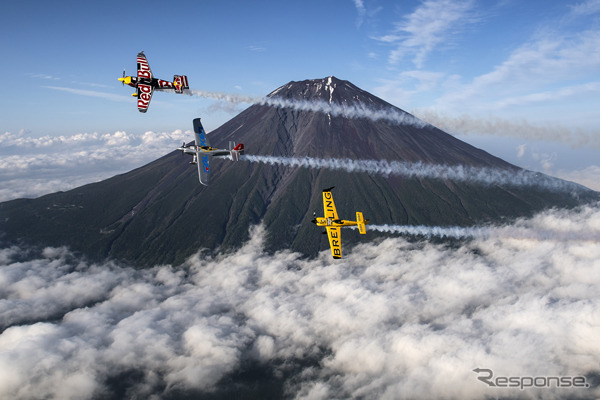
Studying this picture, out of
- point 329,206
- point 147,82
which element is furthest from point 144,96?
point 329,206

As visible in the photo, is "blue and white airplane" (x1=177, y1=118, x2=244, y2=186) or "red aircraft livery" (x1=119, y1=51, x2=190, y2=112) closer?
"red aircraft livery" (x1=119, y1=51, x2=190, y2=112)

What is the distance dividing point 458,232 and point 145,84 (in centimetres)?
12571

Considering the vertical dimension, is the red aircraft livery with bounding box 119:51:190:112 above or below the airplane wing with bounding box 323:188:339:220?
above

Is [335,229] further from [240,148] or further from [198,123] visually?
[198,123]

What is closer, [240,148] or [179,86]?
[179,86]

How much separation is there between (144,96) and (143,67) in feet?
29.7

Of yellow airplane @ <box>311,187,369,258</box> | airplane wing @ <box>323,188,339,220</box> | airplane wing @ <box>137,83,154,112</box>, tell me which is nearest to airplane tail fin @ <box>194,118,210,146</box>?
airplane wing @ <box>137,83,154,112</box>

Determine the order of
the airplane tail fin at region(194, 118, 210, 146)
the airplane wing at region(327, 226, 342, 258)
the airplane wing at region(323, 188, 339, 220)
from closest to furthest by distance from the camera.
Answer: the airplane tail fin at region(194, 118, 210, 146) < the airplane wing at region(327, 226, 342, 258) < the airplane wing at region(323, 188, 339, 220)

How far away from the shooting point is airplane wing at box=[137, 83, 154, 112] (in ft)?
249

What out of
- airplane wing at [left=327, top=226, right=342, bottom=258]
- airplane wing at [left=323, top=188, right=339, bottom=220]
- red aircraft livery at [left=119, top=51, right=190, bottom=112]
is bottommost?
airplane wing at [left=327, top=226, right=342, bottom=258]

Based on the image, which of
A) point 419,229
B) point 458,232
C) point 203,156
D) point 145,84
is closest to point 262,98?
point 203,156

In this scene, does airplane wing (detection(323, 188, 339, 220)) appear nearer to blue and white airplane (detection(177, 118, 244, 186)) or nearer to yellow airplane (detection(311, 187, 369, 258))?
yellow airplane (detection(311, 187, 369, 258))

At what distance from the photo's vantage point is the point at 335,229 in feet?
339

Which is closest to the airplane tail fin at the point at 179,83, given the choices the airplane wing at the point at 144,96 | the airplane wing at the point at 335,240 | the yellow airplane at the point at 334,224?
the airplane wing at the point at 144,96
